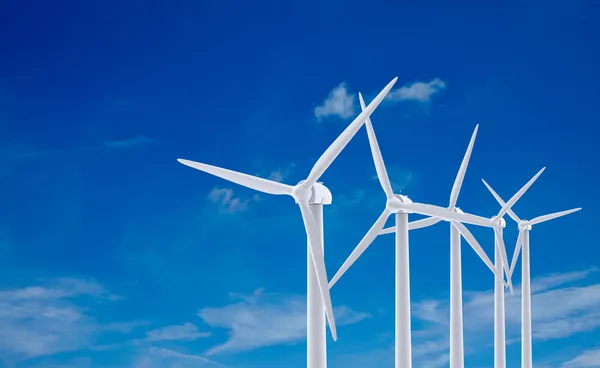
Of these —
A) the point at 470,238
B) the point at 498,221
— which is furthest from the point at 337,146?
the point at 498,221

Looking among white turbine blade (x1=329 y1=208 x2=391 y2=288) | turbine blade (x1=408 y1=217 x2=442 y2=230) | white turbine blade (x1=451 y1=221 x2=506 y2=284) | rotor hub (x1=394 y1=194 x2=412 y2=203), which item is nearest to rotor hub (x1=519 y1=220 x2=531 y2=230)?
white turbine blade (x1=451 y1=221 x2=506 y2=284)

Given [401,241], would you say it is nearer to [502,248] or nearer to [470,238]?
[470,238]

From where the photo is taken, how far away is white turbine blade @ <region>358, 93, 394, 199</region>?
25375 mm

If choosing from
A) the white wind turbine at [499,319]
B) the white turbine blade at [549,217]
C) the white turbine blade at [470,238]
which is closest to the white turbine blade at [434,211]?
the white turbine blade at [470,238]

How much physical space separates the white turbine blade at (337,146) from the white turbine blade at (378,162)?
3.31 meters

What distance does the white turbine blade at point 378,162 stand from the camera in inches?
A: 999

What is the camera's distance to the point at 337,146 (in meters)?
21.3

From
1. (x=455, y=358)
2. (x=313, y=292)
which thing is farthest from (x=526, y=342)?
(x=313, y=292)

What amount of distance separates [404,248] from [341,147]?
6014mm

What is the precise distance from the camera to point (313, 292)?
20656 millimetres

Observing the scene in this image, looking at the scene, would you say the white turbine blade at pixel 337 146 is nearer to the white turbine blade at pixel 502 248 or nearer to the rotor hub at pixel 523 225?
the white turbine blade at pixel 502 248

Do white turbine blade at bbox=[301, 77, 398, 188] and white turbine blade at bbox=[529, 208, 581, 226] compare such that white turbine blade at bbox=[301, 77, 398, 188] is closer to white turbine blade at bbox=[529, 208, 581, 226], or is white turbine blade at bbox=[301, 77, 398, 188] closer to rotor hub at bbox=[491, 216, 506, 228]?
rotor hub at bbox=[491, 216, 506, 228]

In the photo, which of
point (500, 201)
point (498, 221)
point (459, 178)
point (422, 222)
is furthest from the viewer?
point (500, 201)

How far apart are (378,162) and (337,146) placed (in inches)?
174
